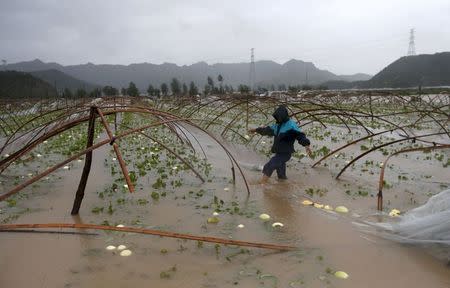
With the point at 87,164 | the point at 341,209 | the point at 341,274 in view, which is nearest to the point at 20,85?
the point at 87,164

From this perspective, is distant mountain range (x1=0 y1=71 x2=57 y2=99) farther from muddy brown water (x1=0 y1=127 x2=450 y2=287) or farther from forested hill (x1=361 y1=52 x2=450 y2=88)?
forested hill (x1=361 y1=52 x2=450 y2=88)

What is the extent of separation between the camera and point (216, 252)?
166 inches

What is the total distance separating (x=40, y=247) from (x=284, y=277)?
278 centimetres

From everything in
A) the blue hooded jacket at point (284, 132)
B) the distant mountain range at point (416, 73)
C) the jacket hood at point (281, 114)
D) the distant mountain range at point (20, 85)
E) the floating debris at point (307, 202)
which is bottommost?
the floating debris at point (307, 202)

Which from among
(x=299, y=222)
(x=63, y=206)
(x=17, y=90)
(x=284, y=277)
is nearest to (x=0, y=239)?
(x=63, y=206)

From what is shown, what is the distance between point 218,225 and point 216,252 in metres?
0.93

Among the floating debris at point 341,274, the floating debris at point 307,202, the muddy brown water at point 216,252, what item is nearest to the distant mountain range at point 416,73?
the floating debris at point 307,202

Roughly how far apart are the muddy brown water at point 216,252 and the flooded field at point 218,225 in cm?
1

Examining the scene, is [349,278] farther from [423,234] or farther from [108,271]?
[108,271]

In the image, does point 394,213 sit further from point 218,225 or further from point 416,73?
point 416,73

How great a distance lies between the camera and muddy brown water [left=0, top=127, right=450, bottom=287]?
12.1 ft

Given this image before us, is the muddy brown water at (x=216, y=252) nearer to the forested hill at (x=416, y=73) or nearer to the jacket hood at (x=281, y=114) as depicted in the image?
the jacket hood at (x=281, y=114)

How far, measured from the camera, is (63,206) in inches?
236

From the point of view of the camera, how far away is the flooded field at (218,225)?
376 centimetres
